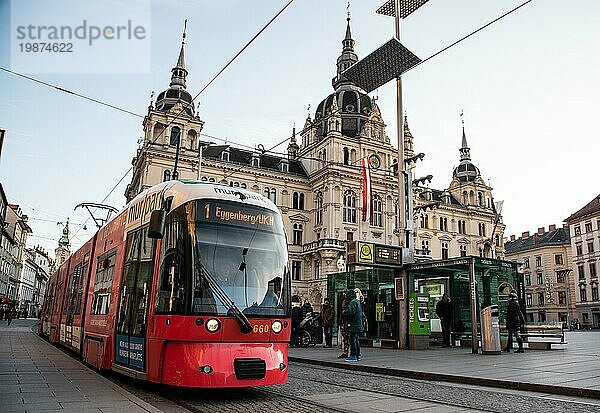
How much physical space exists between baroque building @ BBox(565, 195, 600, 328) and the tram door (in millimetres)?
76068

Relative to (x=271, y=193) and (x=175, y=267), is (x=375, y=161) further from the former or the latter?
(x=175, y=267)

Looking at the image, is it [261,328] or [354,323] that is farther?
[354,323]

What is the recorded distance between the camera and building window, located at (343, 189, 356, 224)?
202 ft

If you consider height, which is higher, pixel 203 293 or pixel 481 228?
pixel 481 228

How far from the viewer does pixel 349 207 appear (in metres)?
62.0

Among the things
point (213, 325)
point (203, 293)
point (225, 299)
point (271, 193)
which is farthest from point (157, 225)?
point (271, 193)

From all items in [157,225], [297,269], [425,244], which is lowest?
[157,225]

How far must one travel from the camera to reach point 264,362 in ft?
26.6

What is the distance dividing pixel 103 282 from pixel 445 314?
12.4 m

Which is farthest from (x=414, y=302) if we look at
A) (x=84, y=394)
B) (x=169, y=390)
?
(x=84, y=394)

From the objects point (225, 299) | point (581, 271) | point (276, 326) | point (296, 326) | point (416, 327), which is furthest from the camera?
point (581, 271)

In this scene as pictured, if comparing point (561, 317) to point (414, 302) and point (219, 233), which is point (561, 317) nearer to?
point (414, 302)

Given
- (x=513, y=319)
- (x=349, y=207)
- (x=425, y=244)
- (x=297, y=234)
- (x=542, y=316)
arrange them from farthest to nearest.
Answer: (x=542, y=316)
(x=425, y=244)
(x=297, y=234)
(x=349, y=207)
(x=513, y=319)

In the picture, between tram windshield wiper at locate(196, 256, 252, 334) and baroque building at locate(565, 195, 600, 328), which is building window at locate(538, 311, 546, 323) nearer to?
baroque building at locate(565, 195, 600, 328)
